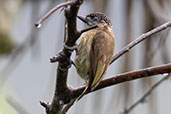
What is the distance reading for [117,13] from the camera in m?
2.62

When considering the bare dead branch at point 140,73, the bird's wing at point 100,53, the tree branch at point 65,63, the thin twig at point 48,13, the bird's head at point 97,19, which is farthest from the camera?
the bird's head at point 97,19

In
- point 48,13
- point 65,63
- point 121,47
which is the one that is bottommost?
point 121,47

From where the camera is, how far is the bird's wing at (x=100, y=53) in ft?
6.68

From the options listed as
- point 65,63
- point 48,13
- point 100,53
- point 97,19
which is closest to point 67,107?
point 65,63

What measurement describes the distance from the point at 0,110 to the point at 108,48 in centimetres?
118

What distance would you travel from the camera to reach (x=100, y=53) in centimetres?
213

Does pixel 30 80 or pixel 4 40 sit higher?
pixel 4 40

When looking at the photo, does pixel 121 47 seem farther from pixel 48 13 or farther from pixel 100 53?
pixel 48 13

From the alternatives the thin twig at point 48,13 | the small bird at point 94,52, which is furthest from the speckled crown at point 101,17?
the thin twig at point 48,13

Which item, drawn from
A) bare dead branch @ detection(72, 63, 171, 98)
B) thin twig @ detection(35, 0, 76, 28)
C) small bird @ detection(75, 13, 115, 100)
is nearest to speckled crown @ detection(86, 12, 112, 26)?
small bird @ detection(75, 13, 115, 100)

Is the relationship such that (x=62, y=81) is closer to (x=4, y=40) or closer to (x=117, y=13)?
(x=117, y=13)

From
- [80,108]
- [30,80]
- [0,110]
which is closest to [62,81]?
[0,110]

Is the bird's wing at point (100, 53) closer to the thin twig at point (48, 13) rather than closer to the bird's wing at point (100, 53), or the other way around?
the bird's wing at point (100, 53)

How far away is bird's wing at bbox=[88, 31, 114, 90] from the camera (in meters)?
2.04
